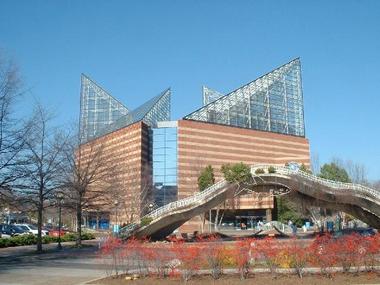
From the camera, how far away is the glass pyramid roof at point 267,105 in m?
102

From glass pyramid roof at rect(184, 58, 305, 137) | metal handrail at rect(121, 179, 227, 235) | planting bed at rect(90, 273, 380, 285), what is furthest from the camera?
glass pyramid roof at rect(184, 58, 305, 137)

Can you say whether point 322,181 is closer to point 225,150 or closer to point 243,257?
point 243,257

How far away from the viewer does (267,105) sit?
111000 millimetres

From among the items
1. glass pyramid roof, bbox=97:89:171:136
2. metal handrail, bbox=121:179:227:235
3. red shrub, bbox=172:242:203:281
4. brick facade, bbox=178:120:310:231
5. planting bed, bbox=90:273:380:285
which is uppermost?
glass pyramid roof, bbox=97:89:171:136

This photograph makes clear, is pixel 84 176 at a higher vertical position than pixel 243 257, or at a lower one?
higher

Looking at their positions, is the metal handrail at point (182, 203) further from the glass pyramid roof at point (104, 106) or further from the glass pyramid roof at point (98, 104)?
the glass pyramid roof at point (98, 104)

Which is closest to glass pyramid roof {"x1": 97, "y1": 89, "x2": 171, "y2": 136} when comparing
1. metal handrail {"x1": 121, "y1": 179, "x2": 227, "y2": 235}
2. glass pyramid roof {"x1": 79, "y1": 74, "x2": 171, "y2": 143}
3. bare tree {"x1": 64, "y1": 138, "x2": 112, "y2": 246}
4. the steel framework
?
glass pyramid roof {"x1": 79, "y1": 74, "x2": 171, "y2": 143}

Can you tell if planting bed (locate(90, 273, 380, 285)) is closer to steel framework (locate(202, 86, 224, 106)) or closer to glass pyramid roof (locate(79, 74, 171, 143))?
glass pyramid roof (locate(79, 74, 171, 143))

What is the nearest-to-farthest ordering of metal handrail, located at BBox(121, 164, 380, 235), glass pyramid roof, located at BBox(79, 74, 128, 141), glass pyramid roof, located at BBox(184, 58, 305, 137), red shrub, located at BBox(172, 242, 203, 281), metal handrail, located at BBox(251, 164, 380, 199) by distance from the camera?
red shrub, located at BBox(172, 242, 203, 281) → metal handrail, located at BBox(121, 164, 380, 235) → metal handrail, located at BBox(251, 164, 380, 199) → glass pyramid roof, located at BBox(184, 58, 305, 137) → glass pyramid roof, located at BBox(79, 74, 128, 141)

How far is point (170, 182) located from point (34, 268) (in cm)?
7197

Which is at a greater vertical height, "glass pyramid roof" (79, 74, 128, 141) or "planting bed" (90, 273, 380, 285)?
"glass pyramid roof" (79, 74, 128, 141)

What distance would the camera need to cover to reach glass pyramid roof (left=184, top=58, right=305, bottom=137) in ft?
335

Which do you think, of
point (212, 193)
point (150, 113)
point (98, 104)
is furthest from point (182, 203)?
point (98, 104)

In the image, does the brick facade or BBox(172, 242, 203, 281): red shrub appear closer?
BBox(172, 242, 203, 281): red shrub
